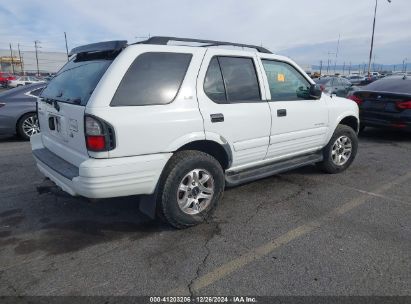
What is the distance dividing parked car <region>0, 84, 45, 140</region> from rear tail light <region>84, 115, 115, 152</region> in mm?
5707

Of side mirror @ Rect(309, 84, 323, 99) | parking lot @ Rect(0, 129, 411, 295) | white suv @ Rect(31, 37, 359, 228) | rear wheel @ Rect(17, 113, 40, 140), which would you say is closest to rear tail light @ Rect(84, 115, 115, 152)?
white suv @ Rect(31, 37, 359, 228)

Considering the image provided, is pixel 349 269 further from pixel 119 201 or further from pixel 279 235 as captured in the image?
pixel 119 201

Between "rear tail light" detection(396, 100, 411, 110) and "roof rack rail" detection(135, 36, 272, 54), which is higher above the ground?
"roof rack rail" detection(135, 36, 272, 54)

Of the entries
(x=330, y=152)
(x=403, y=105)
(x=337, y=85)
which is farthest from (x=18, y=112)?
(x=337, y=85)

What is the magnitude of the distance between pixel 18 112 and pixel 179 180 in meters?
6.00

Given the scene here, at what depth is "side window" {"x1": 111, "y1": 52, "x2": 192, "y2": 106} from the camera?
2.92 metres

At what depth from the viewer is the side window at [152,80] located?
9.59 feet

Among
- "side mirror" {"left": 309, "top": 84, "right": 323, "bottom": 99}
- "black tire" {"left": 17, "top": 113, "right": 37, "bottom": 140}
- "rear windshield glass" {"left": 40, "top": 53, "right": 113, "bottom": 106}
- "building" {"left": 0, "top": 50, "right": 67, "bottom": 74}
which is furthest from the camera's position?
"building" {"left": 0, "top": 50, "right": 67, "bottom": 74}

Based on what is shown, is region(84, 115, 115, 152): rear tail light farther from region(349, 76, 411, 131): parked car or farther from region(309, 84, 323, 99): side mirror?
region(349, 76, 411, 131): parked car

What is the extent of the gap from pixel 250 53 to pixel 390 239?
7.98 ft

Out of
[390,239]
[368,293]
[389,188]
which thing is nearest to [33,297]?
[368,293]

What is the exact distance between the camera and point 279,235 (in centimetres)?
331

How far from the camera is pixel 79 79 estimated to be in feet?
11.0

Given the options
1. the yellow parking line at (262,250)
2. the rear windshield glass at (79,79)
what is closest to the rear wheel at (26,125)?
the rear windshield glass at (79,79)
